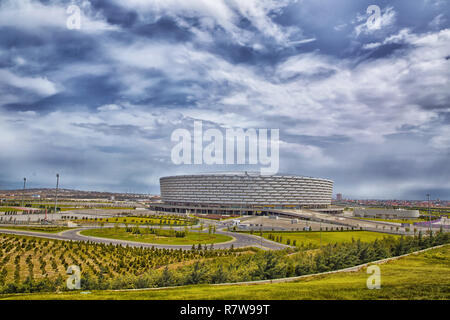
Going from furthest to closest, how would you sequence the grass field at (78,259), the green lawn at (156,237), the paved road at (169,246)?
the green lawn at (156,237), the paved road at (169,246), the grass field at (78,259)

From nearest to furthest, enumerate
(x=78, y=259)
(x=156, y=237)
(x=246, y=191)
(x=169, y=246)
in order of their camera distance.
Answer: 1. (x=78, y=259)
2. (x=169, y=246)
3. (x=156, y=237)
4. (x=246, y=191)

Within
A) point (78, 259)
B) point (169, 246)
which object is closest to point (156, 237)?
point (169, 246)

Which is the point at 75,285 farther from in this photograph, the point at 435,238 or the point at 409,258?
the point at 435,238

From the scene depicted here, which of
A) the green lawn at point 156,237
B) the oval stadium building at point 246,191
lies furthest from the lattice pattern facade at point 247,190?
the green lawn at point 156,237

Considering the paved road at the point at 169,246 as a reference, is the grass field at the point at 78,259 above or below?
above

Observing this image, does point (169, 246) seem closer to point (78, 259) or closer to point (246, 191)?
point (78, 259)

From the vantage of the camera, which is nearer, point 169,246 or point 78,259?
point 78,259

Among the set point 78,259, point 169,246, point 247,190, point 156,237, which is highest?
point 247,190

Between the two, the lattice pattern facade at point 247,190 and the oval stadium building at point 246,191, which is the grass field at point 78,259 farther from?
the lattice pattern facade at point 247,190
